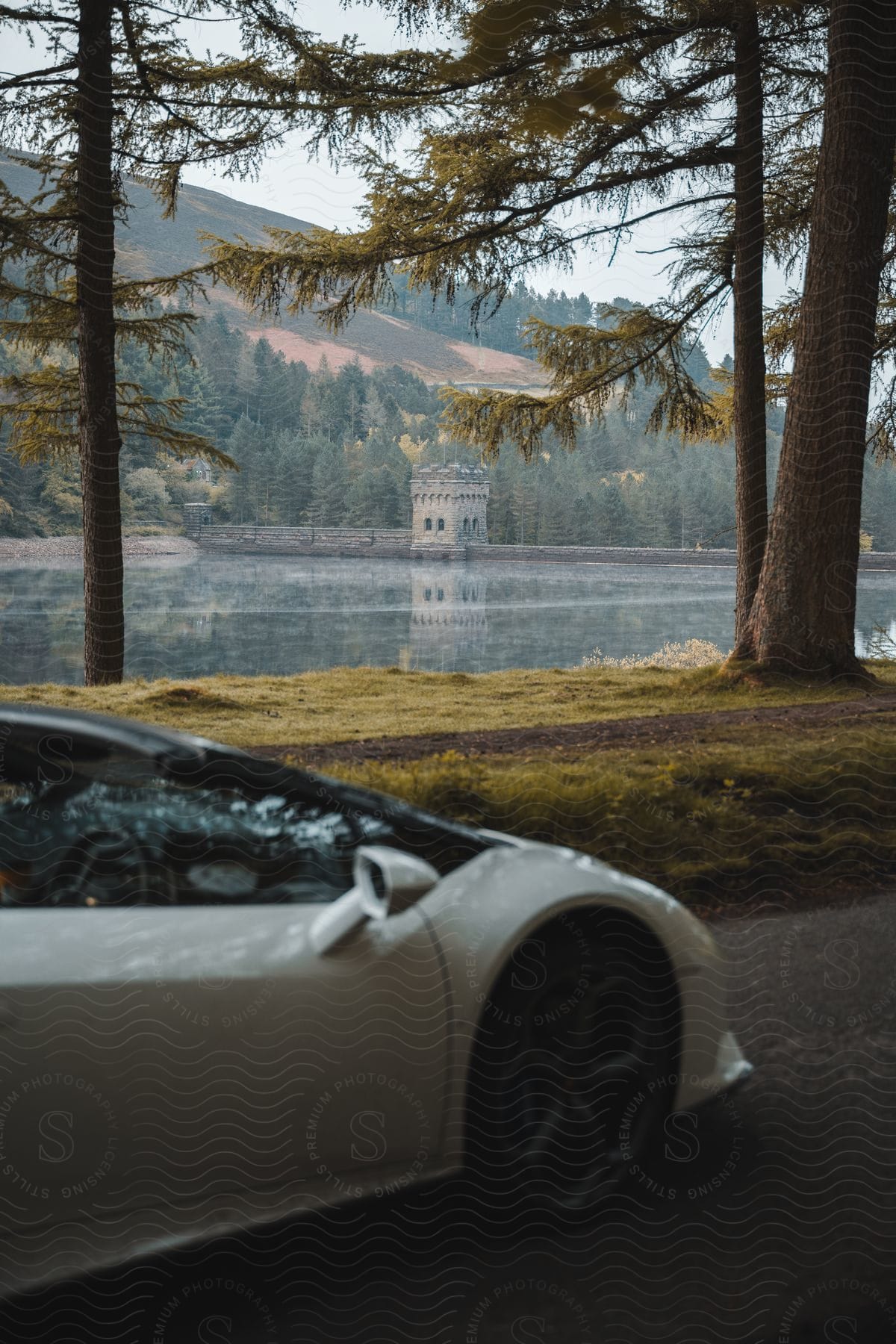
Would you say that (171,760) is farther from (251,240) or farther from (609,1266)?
(251,240)

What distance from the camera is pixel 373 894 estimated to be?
180 cm

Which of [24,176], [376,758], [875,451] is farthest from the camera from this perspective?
[875,451]

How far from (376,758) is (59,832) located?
1942 mm

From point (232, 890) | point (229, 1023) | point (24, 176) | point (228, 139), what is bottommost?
point (229, 1023)

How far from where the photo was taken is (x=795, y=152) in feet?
29.6

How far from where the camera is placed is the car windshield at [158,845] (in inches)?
67.4

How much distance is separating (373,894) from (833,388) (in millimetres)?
5448

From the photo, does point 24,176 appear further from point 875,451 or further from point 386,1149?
point 386,1149

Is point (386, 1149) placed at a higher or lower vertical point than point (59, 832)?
lower

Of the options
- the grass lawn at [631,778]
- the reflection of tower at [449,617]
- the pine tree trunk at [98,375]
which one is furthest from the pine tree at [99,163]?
the reflection of tower at [449,617]

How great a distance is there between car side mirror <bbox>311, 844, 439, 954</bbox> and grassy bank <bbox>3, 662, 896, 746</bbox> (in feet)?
6.72

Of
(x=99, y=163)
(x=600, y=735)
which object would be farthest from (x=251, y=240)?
(x=600, y=735)

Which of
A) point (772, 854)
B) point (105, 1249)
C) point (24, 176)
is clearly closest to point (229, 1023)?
point (105, 1249)

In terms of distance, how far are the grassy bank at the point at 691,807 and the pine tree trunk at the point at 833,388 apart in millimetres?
2760
